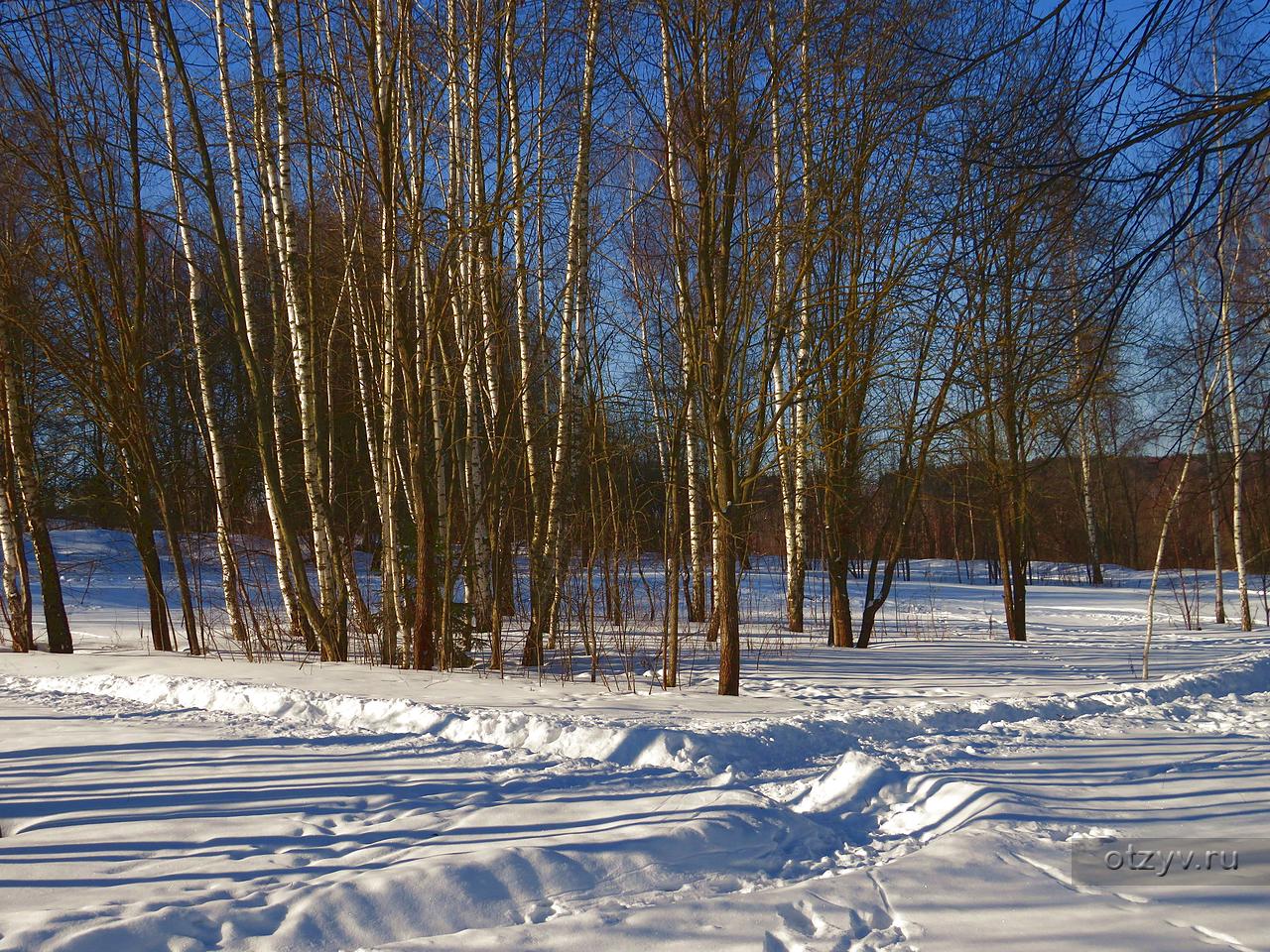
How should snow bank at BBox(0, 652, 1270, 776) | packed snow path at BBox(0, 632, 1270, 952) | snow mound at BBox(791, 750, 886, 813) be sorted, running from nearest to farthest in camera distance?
packed snow path at BBox(0, 632, 1270, 952) → snow mound at BBox(791, 750, 886, 813) → snow bank at BBox(0, 652, 1270, 776)

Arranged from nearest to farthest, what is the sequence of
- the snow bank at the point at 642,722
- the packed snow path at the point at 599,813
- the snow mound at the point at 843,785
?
1. the packed snow path at the point at 599,813
2. the snow mound at the point at 843,785
3. the snow bank at the point at 642,722

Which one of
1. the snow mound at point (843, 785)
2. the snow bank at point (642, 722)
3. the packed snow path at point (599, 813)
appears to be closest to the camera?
the packed snow path at point (599, 813)

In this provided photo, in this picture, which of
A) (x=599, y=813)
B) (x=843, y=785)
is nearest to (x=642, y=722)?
(x=843, y=785)

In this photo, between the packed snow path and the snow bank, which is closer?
the packed snow path

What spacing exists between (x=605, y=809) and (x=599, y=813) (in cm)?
7

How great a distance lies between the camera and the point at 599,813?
→ 13.3 ft

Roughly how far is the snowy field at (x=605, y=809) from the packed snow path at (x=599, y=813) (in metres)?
0.02

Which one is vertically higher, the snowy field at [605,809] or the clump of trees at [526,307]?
the clump of trees at [526,307]

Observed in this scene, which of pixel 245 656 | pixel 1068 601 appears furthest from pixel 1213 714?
pixel 1068 601

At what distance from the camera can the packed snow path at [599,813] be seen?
289cm

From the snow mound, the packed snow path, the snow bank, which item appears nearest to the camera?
the packed snow path

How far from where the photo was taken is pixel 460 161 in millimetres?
9164

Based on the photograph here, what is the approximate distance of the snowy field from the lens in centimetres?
289

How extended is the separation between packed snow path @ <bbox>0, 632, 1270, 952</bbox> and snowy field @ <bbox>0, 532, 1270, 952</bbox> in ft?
0.06
